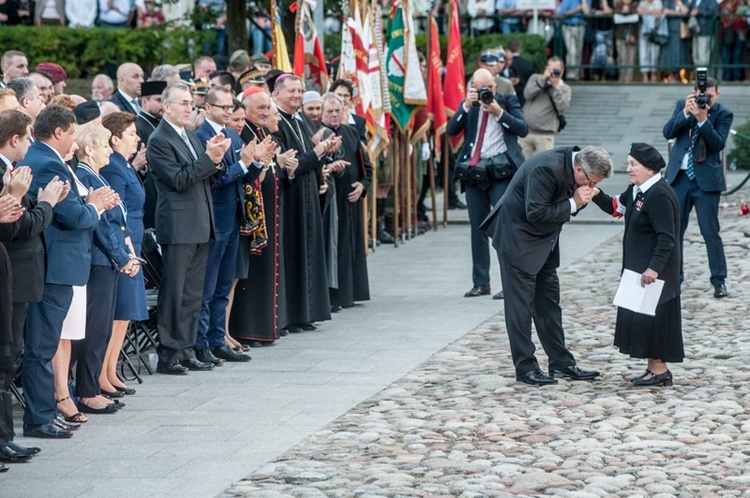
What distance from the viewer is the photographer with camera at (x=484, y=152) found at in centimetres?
1327

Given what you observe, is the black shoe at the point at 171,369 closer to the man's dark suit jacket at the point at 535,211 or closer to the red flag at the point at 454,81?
the man's dark suit jacket at the point at 535,211

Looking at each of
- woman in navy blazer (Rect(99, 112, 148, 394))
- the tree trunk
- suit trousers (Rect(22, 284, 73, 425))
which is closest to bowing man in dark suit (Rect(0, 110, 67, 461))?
suit trousers (Rect(22, 284, 73, 425))

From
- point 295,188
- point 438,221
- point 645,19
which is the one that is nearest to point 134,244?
point 295,188

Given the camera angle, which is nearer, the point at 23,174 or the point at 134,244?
the point at 23,174

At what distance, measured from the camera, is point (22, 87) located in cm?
956

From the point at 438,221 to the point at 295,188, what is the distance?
806cm

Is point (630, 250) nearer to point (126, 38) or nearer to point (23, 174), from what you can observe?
point (23, 174)

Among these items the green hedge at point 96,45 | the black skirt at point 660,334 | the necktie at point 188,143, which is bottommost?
the black skirt at point 660,334

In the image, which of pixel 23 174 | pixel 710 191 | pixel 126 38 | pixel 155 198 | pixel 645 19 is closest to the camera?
pixel 23 174

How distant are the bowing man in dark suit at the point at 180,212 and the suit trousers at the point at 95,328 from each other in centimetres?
106

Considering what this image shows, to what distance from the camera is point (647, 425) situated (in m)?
8.45

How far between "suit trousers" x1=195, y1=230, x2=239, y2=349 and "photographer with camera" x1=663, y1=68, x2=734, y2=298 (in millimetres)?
4537

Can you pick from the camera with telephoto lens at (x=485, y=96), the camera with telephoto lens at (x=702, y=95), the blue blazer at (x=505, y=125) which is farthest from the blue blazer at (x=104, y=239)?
the camera with telephoto lens at (x=702, y=95)

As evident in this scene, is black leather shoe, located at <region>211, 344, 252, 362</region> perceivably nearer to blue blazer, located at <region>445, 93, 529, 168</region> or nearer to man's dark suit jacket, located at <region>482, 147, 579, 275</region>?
man's dark suit jacket, located at <region>482, 147, 579, 275</region>
